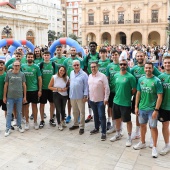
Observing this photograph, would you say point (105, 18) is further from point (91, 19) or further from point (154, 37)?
point (154, 37)

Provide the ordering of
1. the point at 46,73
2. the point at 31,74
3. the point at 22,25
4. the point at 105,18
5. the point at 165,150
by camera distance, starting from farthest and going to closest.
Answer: the point at 105,18 < the point at 22,25 < the point at 46,73 < the point at 31,74 < the point at 165,150

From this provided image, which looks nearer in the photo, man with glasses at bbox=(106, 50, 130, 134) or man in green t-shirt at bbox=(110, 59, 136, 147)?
man in green t-shirt at bbox=(110, 59, 136, 147)

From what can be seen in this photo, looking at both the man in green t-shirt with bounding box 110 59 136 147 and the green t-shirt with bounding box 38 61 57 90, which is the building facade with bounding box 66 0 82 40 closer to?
the green t-shirt with bounding box 38 61 57 90

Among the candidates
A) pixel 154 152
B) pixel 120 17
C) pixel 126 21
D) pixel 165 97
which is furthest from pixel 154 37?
pixel 154 152

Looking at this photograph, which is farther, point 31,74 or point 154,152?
point 31,74

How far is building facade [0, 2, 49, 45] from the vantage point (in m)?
32.1

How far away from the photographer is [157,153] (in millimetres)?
4613

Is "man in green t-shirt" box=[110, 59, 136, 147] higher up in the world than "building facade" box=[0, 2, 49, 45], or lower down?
lower down

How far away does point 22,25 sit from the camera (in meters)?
34.8

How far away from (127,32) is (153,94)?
41.7 meters

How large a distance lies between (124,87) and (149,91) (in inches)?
22.0

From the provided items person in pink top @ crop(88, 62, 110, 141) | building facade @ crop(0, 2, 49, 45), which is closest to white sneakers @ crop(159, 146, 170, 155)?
person in pink top @ crop(88, 62, 110, 141)

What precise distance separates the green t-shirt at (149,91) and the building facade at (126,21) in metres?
37.6

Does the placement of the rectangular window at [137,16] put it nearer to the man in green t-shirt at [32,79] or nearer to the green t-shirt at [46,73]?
the green t-shirt at [46,73]
